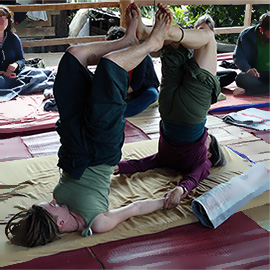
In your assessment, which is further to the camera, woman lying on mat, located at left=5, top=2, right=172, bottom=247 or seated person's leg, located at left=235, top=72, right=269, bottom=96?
seated person's leg, located at left=235, top=72, right=269, bottom=96

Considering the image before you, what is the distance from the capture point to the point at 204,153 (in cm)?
250

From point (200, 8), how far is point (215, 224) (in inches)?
222

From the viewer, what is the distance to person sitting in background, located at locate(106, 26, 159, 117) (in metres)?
3.71

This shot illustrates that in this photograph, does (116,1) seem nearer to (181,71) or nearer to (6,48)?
(6,48)

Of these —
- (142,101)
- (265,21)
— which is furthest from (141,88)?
(265,21)

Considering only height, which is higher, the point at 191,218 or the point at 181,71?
the point at 181,71

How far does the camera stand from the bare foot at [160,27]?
202 cm

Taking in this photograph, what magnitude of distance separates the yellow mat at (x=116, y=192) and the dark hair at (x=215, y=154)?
4 centimetres

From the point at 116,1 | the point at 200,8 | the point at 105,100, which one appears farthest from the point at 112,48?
the point at 200,8

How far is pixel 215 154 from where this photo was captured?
2648mm

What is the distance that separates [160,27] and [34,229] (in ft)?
3.69

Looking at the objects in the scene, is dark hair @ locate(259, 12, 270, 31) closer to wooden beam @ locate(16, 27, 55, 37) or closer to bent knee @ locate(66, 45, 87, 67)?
Result: bent knee @ locate(66, 45, 87, 67)

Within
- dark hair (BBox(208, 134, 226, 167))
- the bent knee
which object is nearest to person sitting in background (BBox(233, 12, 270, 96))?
dark hair (BBox(208, 134, 226, 167))

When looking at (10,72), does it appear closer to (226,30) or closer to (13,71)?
(13,71)
